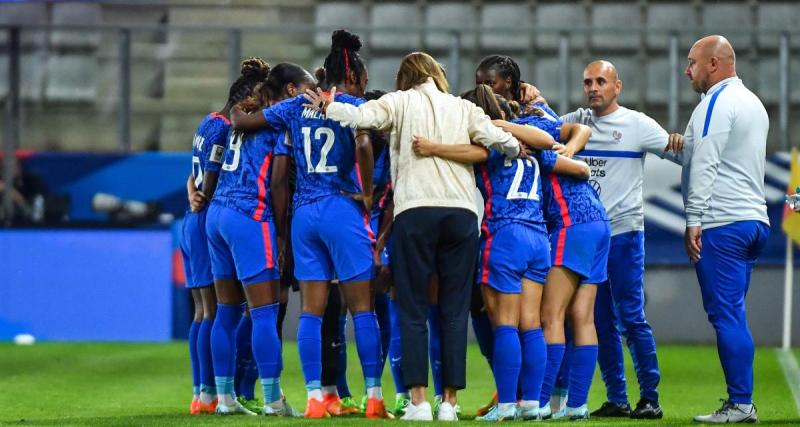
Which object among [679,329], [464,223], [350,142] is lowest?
[679,329]

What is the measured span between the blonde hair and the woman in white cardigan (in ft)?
0.27

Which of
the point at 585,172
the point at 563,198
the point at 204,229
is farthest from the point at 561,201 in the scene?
the point at 204,229

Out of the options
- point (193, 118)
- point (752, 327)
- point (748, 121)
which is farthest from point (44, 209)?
point (748, 121)

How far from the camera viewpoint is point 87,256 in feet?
42.4

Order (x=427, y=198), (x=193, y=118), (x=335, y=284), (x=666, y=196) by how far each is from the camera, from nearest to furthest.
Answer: (x=427, y=198), (x=335, y=284), (x=666, y=196), (x=193, y=118)

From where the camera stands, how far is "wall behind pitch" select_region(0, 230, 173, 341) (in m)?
12.9

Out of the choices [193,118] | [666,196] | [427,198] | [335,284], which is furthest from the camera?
[193,118]

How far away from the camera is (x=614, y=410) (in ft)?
22.8

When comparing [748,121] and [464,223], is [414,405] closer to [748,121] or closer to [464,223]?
[464,223]

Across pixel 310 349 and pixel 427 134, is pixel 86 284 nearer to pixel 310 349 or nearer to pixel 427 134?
pixel 310 349

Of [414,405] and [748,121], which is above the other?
[748,121]

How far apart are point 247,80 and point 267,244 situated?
3.51ft

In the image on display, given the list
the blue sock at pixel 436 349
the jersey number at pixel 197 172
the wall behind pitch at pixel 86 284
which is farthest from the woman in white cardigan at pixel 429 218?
the wall behind pitch at pixel 86 284

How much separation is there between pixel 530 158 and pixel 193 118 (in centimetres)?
790
